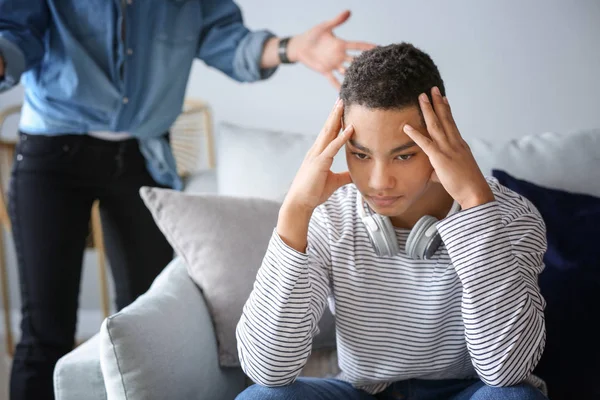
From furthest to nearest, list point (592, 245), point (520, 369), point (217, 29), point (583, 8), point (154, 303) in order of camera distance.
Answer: point (583, 8) < point (217, 29) < point (592, 245) < point (154, 303) < point (520, 369)

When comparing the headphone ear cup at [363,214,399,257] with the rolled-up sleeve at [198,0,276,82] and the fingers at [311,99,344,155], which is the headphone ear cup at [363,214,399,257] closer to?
the fingers at [311,99,344,155]

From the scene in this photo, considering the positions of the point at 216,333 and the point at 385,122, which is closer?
the point at 385,122

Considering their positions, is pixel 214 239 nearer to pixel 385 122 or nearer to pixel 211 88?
pixel 385 122

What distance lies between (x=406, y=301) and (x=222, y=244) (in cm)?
46

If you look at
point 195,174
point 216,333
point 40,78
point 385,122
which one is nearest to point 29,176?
point 40,78

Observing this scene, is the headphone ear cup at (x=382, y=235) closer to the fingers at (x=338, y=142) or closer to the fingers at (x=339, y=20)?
the fingers at (x=338, y=142)

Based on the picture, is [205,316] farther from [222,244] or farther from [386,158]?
[386,158]

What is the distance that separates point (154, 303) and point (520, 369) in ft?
2.19

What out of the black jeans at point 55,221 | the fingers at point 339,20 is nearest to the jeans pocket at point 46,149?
the black jeans at point 55,221

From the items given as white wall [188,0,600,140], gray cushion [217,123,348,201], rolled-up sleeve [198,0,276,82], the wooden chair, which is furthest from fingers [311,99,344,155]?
the wooden chair

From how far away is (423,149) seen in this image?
3.29 ft

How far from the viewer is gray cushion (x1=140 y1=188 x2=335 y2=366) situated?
1391 millimetres

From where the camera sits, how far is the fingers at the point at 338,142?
1026 mm

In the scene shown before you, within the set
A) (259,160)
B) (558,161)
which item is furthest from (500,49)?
(259,160)
